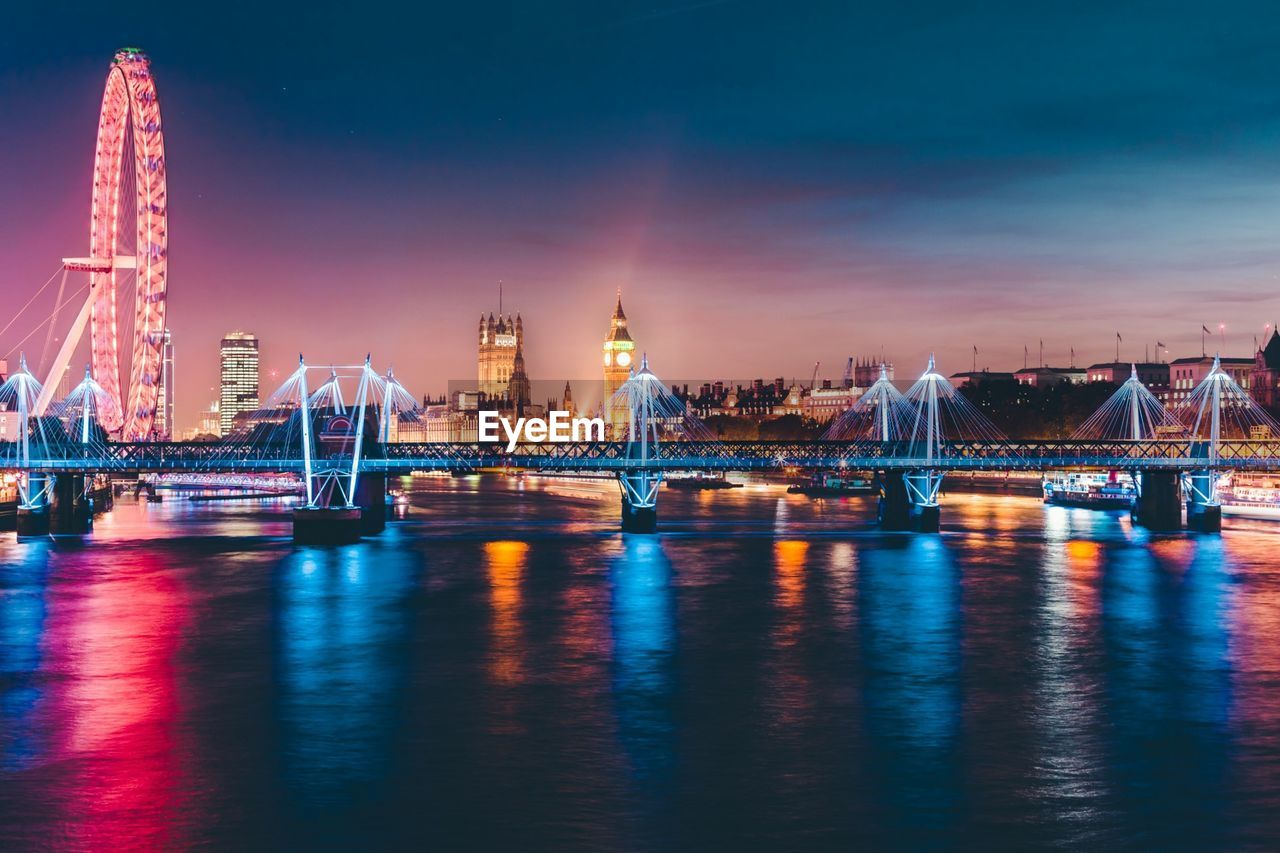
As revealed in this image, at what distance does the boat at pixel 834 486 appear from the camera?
138m

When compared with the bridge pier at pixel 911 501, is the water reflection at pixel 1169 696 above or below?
below

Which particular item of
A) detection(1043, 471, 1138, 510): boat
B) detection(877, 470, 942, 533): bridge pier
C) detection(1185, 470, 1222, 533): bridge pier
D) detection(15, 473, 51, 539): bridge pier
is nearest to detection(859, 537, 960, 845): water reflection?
detection(877, 470, 942, 533): bridge pier

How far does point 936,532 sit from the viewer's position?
8094cm

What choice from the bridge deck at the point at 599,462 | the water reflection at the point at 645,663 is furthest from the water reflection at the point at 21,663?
the bridge deck at the point at 599,462

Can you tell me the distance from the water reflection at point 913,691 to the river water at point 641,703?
11cm

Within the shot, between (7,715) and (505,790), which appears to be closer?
(505,790)

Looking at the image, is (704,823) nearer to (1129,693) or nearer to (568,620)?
(1129,693)

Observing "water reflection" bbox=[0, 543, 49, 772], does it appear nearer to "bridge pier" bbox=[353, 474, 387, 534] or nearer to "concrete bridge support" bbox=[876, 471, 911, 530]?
"bridge pier" bbox=[353, 474, 387, 534]

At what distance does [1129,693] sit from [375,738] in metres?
16.6

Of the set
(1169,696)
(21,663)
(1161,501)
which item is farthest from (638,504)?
(1169,696)

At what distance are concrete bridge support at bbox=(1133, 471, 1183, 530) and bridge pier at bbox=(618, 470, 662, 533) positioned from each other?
27.4m

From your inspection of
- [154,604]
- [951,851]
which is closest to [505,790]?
[951,851]

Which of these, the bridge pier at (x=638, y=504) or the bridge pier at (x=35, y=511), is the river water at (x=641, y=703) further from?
the bridge pier at (x=638, y=504)

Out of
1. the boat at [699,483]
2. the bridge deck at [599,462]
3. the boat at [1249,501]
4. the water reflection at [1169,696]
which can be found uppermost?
the bridge deck at [599,462]
